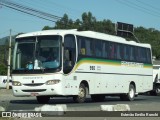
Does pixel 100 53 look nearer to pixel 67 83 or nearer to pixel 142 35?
pixel 67 83

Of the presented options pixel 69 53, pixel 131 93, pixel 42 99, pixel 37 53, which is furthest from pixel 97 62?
pixel 131 93

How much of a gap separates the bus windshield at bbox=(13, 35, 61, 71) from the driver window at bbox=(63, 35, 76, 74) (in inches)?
15.5

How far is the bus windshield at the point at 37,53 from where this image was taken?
22.8 m

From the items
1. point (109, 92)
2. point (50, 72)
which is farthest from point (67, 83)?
point (109, 92)

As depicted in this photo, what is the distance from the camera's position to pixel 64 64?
75.3 feet

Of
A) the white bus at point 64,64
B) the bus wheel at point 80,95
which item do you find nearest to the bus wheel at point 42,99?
the white bus at point 64,64

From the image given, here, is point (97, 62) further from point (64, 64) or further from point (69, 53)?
point (64, 64)

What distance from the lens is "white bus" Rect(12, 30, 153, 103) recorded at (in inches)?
897

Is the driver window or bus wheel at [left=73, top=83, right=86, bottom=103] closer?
the driver window

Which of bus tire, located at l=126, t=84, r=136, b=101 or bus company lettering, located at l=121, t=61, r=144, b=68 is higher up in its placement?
bus company lettering, located at l=121, t=61, r=144, b=68

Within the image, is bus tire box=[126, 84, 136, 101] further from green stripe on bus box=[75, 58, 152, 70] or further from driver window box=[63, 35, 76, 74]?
driver window box=[63, 35, 76, 74]

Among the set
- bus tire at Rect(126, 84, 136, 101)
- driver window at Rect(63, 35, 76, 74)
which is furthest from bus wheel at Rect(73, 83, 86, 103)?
bus tire at Rect(126, 84, 136, 101)

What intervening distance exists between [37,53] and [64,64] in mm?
1357

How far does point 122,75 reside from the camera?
29.1 metres
